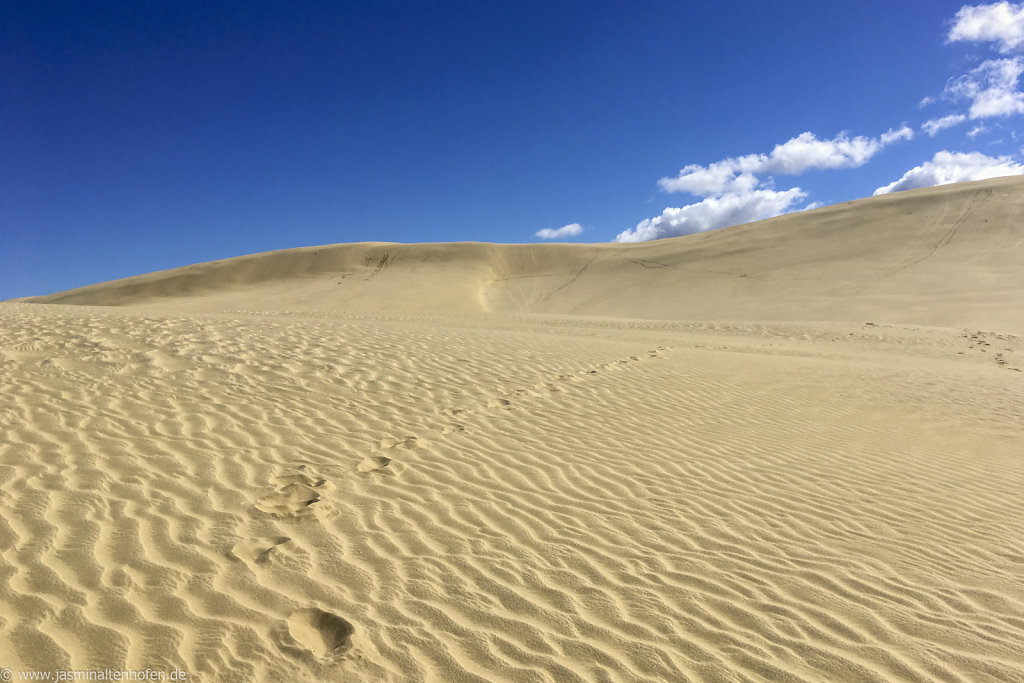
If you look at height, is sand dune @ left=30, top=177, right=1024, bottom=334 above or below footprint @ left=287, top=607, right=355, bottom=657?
above

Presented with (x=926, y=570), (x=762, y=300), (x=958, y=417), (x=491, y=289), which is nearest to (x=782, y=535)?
(x=926, y=570)

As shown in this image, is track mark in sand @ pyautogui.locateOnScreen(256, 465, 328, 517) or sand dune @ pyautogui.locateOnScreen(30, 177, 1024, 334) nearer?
track mark in sand @ pyautogui.locateOnScreen(256, 465, 328, 517)

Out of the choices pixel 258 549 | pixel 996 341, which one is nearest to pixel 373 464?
pixel 258 549

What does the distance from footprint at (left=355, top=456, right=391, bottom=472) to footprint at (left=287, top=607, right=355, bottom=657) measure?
2.03 metres

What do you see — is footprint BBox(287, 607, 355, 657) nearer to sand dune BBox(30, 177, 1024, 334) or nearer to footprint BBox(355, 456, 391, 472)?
footprint BBox(355, 456, 391, 472)

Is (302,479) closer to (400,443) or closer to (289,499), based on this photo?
(289,499)

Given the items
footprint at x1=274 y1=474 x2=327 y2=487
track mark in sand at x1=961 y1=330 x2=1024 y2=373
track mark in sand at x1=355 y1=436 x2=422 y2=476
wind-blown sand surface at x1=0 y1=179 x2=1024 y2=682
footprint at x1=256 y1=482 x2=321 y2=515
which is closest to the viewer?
wind-blown sand surface at x1=0 y1=179 x2=1024 y2=682

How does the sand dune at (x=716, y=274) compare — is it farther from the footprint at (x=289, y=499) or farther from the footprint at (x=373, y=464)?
the footprint at (x=289, y=499)

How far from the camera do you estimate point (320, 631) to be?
2979 mm

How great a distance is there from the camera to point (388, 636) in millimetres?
2947

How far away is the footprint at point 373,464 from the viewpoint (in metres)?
5.10


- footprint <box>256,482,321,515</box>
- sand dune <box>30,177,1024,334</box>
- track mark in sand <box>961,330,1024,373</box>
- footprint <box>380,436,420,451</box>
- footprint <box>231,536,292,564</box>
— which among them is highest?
sand dune <box>30,177,1024,334</box>

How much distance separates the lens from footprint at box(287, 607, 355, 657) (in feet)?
9.33

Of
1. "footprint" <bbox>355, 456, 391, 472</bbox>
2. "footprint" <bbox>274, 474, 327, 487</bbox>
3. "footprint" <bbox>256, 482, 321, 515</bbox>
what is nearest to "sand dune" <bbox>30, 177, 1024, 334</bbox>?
"footprint" <bbox>355, 456, 391, 472</bbox>
